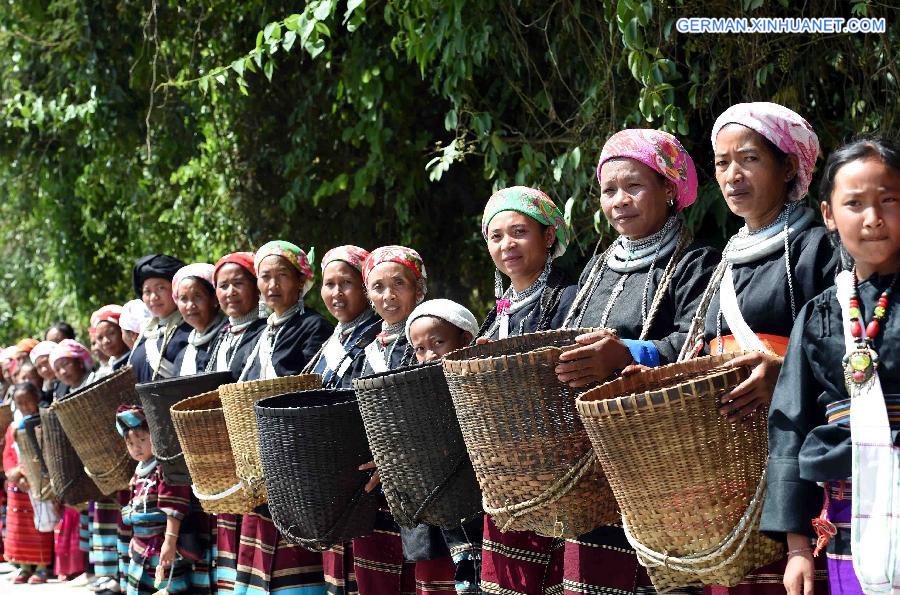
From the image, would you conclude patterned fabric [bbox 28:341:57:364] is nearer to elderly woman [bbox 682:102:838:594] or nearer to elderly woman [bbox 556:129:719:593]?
elderly woman [bbox 556:129:719:593]

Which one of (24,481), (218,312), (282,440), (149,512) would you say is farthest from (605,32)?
(24,481)

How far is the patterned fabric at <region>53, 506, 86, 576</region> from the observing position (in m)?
9.65

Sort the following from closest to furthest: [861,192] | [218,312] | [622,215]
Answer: [861,192], [622,215], [218,312]

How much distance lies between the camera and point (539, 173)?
714 centimetres

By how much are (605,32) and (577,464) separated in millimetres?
3840

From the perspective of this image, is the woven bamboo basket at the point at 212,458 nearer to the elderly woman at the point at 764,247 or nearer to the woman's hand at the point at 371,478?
the woman's hand at the point at 371,478

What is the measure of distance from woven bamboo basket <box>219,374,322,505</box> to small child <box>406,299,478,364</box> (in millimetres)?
635

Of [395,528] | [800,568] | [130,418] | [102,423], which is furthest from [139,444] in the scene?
[800,568]

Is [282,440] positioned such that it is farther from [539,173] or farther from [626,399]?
[539,173]

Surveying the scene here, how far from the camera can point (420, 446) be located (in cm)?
421

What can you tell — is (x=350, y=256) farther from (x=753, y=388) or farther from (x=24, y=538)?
(x=24, y=538)

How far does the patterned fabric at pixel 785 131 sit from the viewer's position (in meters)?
3.60

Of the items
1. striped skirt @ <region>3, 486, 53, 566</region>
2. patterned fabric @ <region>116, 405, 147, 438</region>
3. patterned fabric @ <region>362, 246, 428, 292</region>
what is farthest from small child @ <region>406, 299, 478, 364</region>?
striped skirt @ <region>3, 486, 53, 566</region>

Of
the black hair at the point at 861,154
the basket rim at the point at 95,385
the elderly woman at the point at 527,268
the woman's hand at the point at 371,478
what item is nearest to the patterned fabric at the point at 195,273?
the basket rim at the point at 95,385
